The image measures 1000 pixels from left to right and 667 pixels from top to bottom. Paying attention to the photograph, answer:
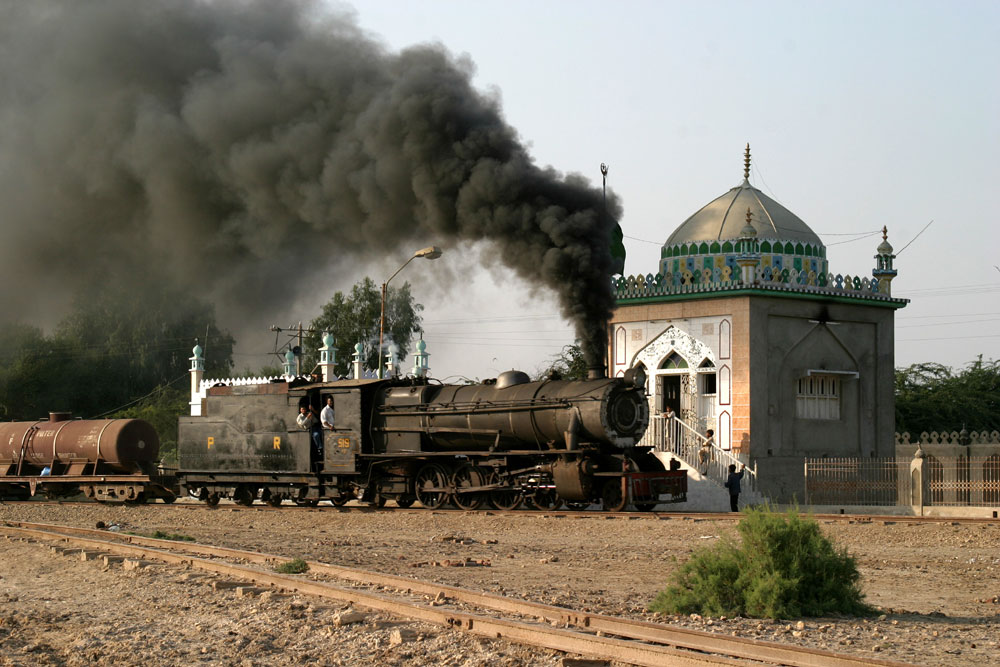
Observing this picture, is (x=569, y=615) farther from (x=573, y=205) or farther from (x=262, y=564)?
(x=573, y=205)

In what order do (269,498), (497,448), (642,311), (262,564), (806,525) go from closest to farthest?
(806,525) → (262,564) → (497,448) → (269,498) → (642,311)

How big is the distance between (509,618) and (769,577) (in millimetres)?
2243

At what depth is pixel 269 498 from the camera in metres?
24.3

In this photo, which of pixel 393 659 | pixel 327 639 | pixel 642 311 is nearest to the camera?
pixel 393 659

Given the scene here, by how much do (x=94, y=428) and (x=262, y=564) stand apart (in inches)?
649

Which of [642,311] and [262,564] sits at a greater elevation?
[642,311]

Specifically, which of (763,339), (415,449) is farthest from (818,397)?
(415,449)

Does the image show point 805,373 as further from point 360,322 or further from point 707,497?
point 360,322

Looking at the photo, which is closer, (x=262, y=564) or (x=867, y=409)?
(x=262, y=564)

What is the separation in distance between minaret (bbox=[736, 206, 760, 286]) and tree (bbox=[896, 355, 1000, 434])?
18.3m

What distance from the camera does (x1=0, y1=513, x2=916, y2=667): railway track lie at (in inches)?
279

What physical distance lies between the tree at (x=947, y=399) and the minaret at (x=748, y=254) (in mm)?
18313

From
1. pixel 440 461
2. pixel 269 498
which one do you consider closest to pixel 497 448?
pixel 440 461

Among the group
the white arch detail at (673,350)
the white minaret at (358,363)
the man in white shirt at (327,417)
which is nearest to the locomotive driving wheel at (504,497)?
the man in white shirt at (327,417)
